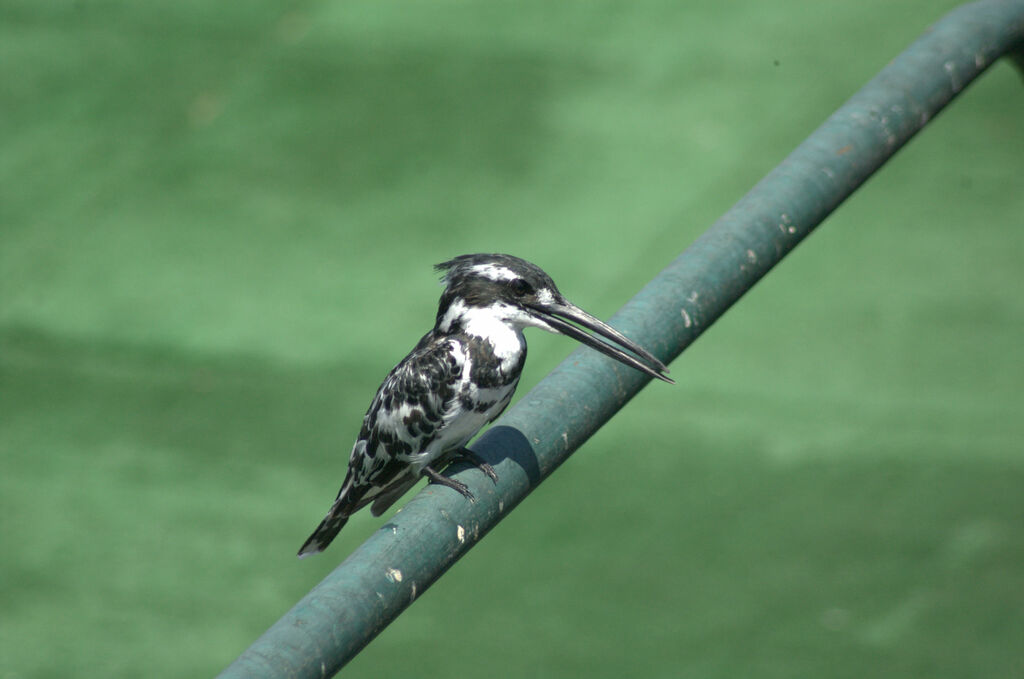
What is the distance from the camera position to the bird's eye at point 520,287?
2.84 m

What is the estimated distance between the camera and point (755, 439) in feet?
18.0

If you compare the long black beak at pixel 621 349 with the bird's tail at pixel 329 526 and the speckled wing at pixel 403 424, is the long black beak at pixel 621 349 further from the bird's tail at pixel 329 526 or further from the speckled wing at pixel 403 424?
the bird's tail at pixel 329 526

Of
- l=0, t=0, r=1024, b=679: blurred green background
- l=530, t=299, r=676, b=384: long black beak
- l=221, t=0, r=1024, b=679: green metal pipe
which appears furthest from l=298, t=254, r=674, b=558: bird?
l=0, t=0, r=1024, b=679: blurred green background

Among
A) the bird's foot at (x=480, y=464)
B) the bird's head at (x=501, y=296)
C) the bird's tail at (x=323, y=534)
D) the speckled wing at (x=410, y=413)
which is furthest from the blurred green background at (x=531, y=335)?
the bird's foot at (x=480, y=464)

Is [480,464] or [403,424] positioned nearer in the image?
[480,464]

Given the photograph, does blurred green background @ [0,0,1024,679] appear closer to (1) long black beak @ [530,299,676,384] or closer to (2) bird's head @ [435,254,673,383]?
(2) bird's head @ [435,254,673,383]

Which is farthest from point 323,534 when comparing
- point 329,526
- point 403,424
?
point 403,424

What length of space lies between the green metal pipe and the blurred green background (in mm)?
2546

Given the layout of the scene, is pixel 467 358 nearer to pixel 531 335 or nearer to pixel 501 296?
pixel 501 296

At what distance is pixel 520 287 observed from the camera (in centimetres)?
284

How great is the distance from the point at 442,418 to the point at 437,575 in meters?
0.92

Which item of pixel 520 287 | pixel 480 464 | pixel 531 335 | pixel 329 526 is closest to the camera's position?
pixel 480 464

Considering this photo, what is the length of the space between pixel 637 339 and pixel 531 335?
12.4 ft

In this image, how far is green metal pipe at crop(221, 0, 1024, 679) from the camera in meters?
1.76
